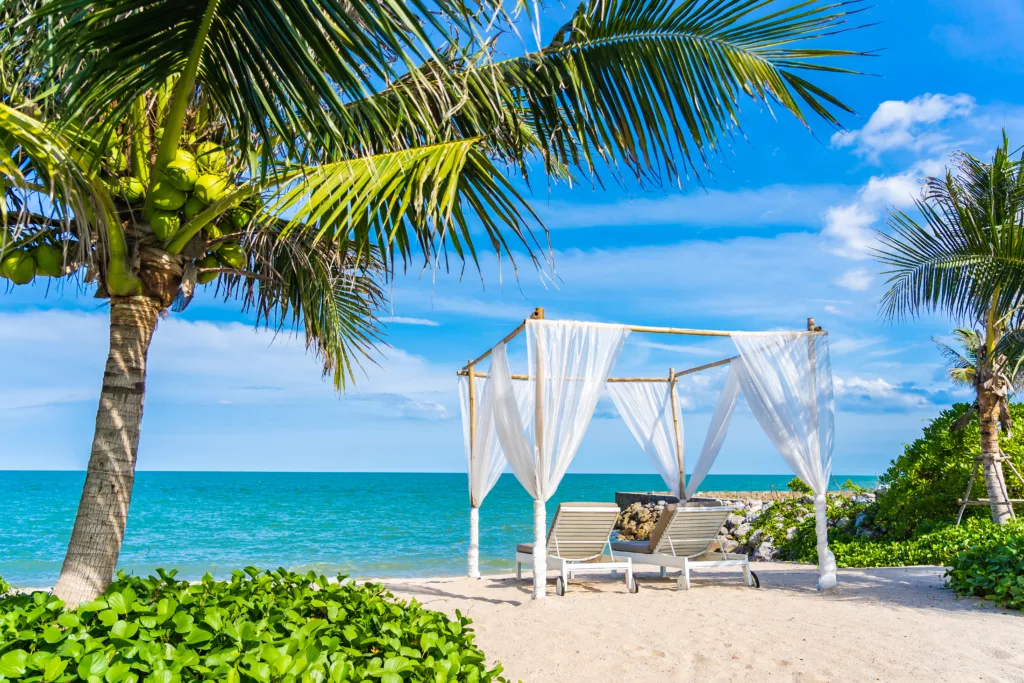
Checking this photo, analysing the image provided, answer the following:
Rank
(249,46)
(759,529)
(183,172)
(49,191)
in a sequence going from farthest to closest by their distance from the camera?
(759,529) → (183,172) → (49,191) → (249,46)

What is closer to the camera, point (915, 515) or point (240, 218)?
point (240, 218)

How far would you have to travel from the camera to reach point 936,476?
773 centimetres

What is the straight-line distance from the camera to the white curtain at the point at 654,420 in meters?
7.42

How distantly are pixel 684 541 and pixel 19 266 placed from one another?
5266 millimetres

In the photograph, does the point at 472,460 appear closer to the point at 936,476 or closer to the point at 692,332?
the point at 692,332

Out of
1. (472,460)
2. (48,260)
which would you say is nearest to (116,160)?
(48,260)

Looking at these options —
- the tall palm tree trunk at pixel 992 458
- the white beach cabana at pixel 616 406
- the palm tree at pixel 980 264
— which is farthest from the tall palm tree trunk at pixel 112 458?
the tall palm tree trunk at pixel 992 458

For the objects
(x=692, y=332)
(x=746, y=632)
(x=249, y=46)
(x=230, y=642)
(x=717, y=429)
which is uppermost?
(x=692, y=332)

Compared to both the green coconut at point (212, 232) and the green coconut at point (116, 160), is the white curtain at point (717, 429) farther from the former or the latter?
the green coconut at point (116, 160)

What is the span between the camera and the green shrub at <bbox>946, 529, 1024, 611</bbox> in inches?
179

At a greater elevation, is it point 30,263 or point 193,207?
point 193,207

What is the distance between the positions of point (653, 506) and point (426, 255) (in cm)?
1063

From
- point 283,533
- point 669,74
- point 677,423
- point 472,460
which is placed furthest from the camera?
point 283,533

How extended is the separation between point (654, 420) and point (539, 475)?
258 cm
